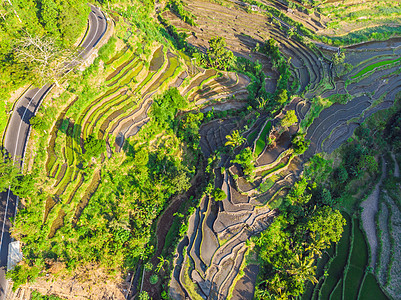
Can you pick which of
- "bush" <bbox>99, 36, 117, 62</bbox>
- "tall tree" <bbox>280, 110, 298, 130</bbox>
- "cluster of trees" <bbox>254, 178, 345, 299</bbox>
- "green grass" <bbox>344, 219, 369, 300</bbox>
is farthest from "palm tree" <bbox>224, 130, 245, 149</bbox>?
"bush" <bbox>99, 36, 117, 62</bbox>

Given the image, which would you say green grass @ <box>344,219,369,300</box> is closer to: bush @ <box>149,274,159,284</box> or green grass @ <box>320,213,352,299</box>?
green grass @ <box>320,213,352,299</box>

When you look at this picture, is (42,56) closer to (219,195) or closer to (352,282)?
(219,195)

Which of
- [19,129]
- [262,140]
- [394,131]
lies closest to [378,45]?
[394,131]

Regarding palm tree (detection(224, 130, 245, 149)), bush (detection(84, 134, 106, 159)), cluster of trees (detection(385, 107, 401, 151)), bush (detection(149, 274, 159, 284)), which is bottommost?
bush (detection(149, 274, 159, 284))

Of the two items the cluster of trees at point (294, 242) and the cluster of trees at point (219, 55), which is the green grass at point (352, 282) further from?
the cluster of trees at point (219, 55)

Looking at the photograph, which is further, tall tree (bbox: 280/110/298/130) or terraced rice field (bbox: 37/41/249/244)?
tall tree (bbox: 280/110/298/130)
